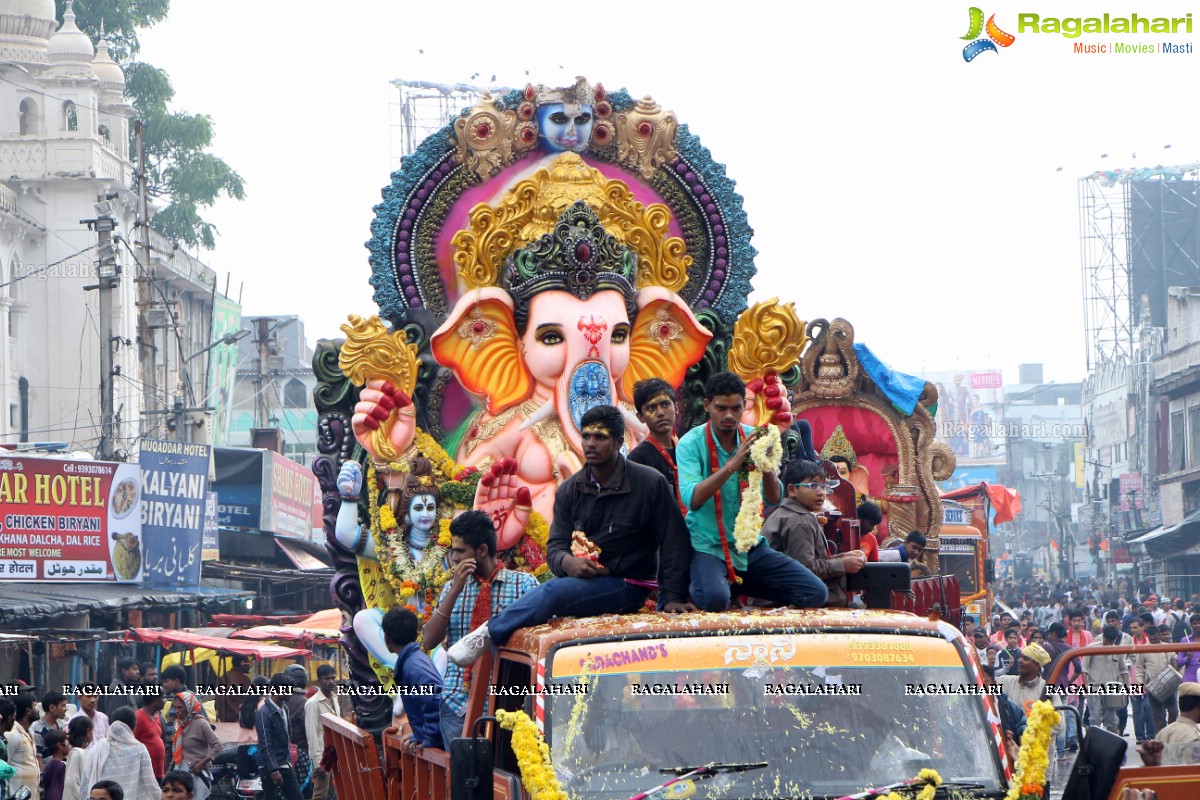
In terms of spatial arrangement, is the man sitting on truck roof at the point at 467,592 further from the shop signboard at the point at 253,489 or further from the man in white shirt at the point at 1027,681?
the shop signboard at the point at 253,489

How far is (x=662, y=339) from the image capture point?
11.9 m

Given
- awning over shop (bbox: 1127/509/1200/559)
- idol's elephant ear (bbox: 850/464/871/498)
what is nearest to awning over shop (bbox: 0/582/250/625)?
idol's elephant ear (bbox: 850/464/871/498)

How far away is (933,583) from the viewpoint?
10828 millimetres

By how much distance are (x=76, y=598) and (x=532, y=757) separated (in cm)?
1925

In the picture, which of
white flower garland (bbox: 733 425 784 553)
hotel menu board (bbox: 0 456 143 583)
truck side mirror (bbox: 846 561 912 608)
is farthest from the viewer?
hotel menu board (bbox: 0 456 143 583)

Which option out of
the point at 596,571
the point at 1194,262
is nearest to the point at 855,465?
the point at 596,571

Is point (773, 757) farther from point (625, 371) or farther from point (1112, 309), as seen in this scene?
point (1112, 309)

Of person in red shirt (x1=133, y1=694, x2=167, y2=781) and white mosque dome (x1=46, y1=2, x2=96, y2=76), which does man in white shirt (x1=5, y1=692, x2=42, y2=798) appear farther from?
white mosque dome (x1=46, y1=2, x2=96, y2=76)

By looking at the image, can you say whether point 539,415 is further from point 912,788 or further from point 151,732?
point 912,788

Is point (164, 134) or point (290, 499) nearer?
point (290, 499)

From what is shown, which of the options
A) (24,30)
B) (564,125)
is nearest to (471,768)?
(564,125)

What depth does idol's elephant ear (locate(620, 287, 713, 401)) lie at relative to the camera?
38.6 feet

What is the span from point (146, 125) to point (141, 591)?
101ft

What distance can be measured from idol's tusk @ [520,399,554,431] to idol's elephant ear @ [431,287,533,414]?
19 centimetres
